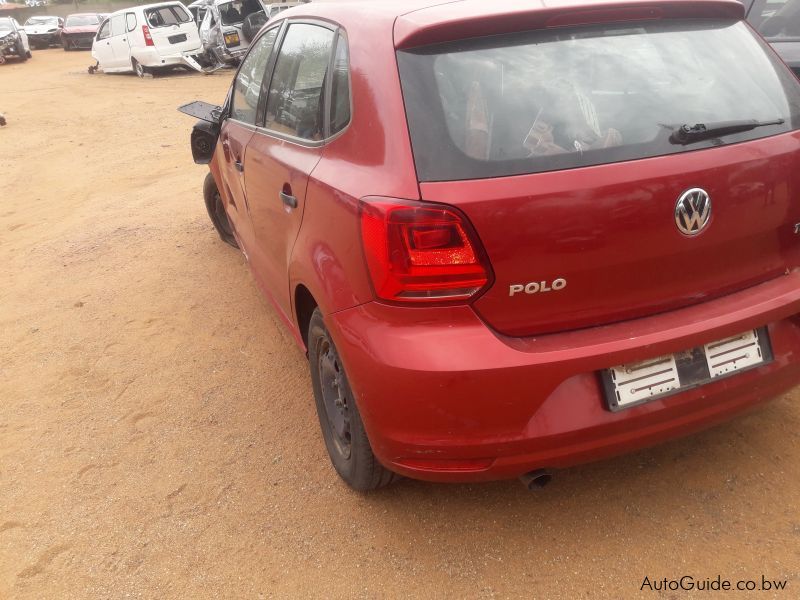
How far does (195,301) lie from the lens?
4812 mm

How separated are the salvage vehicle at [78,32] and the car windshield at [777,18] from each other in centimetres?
3012

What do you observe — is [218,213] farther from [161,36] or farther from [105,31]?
[105,31]

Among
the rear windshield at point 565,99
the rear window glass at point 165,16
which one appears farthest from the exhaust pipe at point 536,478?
the rear window glass at point 165,16

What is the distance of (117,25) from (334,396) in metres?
20.3

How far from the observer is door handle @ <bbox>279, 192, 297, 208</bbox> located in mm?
2764

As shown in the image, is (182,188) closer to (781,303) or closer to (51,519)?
(51,519)

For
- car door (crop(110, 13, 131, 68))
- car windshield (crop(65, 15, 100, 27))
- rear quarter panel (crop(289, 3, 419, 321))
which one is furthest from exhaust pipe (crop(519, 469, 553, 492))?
car windshield (crop(65, 15, 100, 27))

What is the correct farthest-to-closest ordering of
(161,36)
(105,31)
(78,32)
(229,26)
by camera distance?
(78,32)
(105,31)
(161,36)
(229,26)

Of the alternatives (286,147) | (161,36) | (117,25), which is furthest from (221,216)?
(117,25)

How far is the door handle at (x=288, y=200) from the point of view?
2764 mm

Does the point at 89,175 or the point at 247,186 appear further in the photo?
the point at 89,175

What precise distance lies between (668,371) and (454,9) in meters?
1.28

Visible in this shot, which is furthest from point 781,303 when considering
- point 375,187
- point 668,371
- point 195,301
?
point 195,301

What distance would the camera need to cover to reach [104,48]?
20.5 metres
